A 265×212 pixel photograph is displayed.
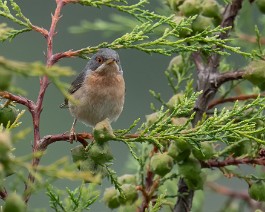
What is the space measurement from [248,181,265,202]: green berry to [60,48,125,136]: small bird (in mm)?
1217

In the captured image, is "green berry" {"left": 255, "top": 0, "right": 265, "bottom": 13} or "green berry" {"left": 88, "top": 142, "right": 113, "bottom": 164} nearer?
"green berry" {"left": 88, "top": 142, "right": 113, "bottom": 164}

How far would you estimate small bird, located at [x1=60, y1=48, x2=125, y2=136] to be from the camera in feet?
13.8

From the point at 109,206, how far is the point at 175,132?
83cm

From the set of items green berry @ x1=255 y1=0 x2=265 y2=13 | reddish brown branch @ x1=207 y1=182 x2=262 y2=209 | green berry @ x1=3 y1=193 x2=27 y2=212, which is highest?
green berry @ x1=255 y1=0 x2=265 y2=13

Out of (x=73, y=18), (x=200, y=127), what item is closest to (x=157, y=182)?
(x=200, y=127)

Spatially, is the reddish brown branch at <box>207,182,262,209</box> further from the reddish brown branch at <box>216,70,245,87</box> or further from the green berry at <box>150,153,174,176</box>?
the green berry at <box>150,153,174,176</box>

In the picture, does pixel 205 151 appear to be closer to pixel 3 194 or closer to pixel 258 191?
pixel 258 191

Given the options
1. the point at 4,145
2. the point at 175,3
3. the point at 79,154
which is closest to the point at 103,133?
the point at 79,154

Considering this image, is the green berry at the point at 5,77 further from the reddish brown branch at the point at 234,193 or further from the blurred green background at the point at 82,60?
the blurred green background at the point at 82,60

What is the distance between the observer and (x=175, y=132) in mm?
2768

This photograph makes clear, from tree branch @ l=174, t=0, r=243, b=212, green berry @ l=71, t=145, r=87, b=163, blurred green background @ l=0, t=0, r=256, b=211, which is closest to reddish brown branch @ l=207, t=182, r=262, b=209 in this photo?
tree branch @ l=174, t=0, r=243, b=212

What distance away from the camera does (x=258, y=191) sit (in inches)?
128

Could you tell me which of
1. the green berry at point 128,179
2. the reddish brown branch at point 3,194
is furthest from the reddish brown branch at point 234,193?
the reddish brown branch at point 3,194

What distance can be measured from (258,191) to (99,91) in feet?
4.73
